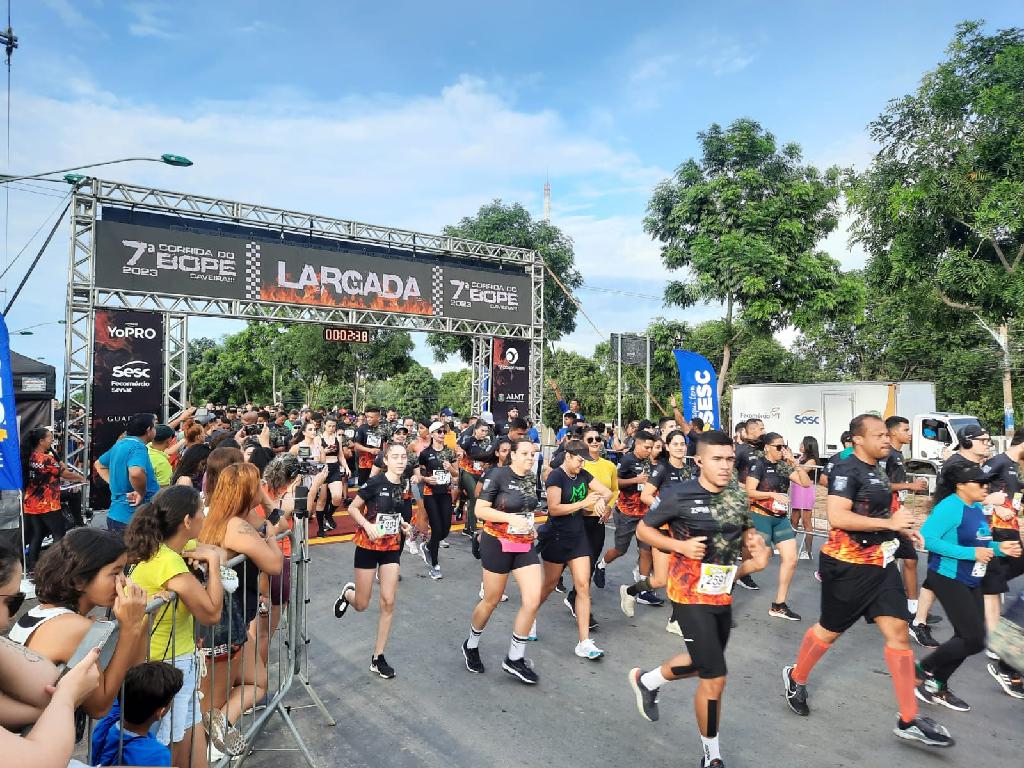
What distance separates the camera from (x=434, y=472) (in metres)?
8.12

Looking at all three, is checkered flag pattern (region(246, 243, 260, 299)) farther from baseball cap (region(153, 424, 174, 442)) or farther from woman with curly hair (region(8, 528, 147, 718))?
woman with curly hair (region(8, 528, 147, 718))

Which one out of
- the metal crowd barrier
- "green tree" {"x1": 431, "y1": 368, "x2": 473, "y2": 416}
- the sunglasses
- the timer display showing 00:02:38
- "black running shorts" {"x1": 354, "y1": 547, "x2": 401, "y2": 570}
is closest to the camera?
the sunglasses

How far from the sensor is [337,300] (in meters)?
15.8

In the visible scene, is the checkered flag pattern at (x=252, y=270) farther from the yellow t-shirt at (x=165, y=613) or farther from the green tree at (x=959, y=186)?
the green tree at (x=959, y=186)

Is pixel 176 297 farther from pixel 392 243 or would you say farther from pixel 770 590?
pixel 770 590

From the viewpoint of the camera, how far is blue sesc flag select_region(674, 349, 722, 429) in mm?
9641

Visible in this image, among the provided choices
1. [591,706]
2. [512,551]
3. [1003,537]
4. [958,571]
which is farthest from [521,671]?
[1003,537]

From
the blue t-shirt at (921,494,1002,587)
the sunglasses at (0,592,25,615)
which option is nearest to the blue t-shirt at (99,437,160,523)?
the sunglasses at (0,592,25,615)

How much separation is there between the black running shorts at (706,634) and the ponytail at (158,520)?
2.74 metres

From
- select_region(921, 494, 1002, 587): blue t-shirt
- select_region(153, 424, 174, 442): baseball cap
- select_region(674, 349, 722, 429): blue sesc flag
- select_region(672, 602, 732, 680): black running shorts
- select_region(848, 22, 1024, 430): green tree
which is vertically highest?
select_region(848, 22, 1024, 430): green tree

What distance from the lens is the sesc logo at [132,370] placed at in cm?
1269

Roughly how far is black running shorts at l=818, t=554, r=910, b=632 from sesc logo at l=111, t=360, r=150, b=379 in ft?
41.9

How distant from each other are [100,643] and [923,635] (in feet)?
21.1

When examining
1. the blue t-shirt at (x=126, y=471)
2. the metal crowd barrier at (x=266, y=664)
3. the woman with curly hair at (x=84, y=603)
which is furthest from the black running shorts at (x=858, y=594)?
the blue t-shirt at (x=126, y=471)
